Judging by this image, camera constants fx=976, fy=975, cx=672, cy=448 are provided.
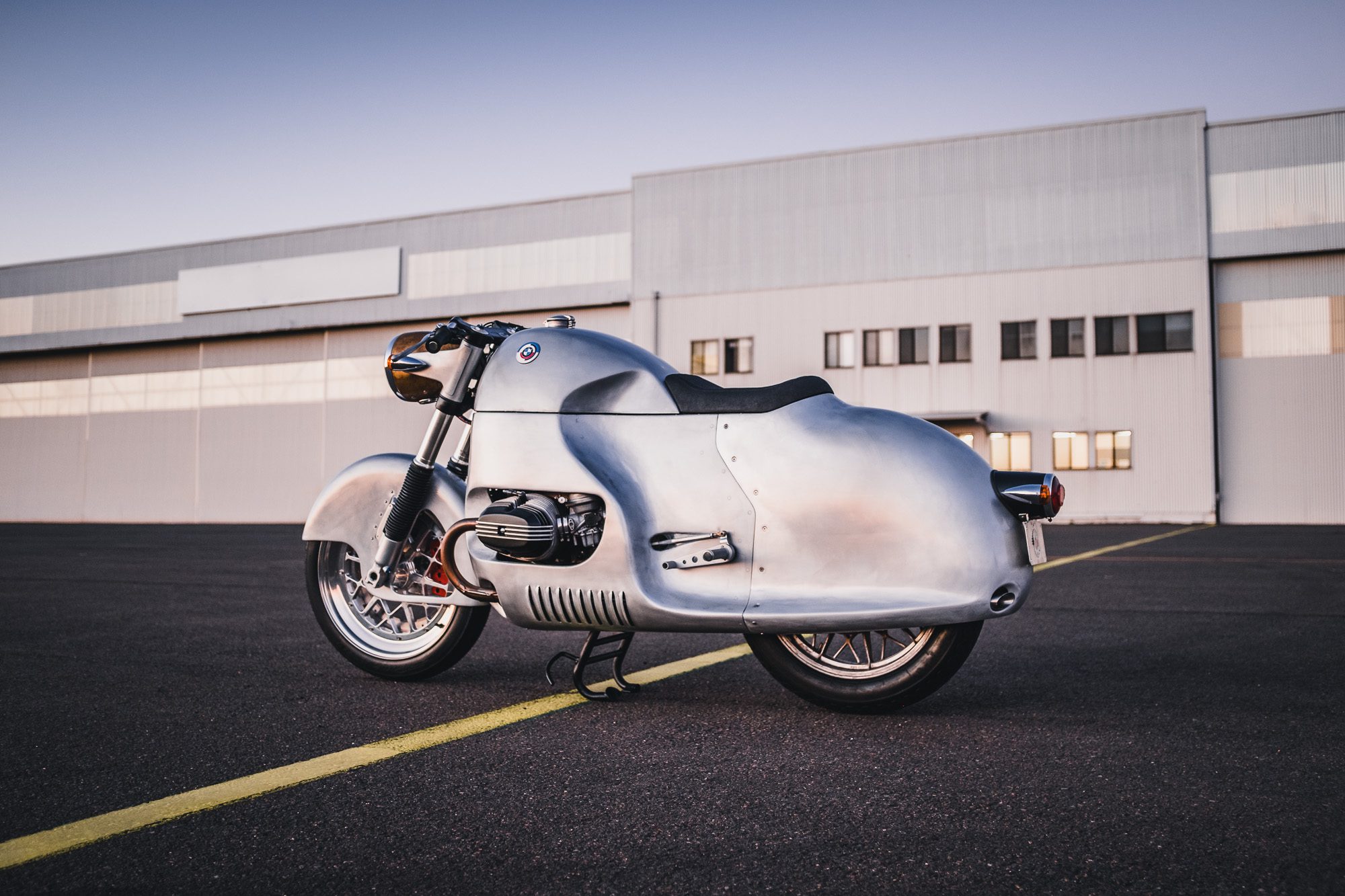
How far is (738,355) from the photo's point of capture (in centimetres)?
2959

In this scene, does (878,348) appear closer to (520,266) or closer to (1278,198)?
(1278,198)

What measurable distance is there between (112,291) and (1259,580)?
3993 cm

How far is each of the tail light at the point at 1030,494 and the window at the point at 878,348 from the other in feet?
84.0

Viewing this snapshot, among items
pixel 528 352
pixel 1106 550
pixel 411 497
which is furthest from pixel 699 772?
pixel 1106 550

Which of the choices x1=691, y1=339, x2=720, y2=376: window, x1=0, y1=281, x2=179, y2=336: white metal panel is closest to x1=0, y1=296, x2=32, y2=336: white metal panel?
x1=0, y1=281, x2=179, y2=336: white metal panel

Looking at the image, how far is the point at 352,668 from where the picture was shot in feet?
14.5

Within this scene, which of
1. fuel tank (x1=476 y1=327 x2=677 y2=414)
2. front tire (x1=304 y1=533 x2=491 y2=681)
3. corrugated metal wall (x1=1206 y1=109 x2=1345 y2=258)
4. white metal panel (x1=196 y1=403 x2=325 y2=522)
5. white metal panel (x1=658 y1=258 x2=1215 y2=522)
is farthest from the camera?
white metal panel (x1=196 y1=403 x2=325 y2=522)

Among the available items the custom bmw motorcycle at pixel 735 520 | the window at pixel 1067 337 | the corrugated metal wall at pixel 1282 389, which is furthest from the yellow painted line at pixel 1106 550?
the window at pixel 1067 337

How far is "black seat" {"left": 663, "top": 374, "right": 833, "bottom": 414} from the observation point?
11.1 feet

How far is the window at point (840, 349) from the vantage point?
28.4 m

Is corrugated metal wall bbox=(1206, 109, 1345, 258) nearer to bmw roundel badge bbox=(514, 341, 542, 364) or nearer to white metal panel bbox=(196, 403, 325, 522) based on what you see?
bmw roundel badge bbox=(514, 341, 542, 364)

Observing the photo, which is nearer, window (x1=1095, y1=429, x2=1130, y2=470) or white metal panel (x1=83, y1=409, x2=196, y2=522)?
window (x1=1095, y1=429, x2=1130, y2=470)

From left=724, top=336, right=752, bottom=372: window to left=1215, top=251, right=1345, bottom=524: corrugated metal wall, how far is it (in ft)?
41.6

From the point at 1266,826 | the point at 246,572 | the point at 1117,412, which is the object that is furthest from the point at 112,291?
the point at 1266,826
